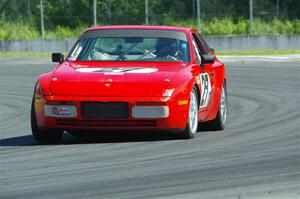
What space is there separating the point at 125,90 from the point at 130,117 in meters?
0.29

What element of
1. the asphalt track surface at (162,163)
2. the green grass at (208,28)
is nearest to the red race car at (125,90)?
the asphalt track surface at (162,163)

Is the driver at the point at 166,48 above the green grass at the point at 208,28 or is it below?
above

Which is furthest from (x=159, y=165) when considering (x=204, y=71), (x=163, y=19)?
(x=163, y=19)

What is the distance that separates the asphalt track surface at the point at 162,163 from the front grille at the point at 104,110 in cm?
30

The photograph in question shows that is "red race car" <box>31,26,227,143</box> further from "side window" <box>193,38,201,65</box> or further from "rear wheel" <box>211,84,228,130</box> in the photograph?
"rear wheel" <box>211,84,228,130</box>

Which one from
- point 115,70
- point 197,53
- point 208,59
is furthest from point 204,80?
point 115,70

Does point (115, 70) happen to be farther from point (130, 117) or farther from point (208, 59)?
point (208, 59)

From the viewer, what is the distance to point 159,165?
30.0 feet

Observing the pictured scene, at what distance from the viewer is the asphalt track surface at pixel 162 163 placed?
767 centimetres

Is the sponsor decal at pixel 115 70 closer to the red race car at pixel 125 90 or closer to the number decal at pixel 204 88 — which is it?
the red race car at pixel 125 90

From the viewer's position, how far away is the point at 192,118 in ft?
38.2

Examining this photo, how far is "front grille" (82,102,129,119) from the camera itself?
1096 cm

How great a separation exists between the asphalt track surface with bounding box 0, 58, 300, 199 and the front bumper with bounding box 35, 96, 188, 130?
209 mm

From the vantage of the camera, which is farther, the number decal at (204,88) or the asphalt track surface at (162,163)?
the number decal at (204,88)
